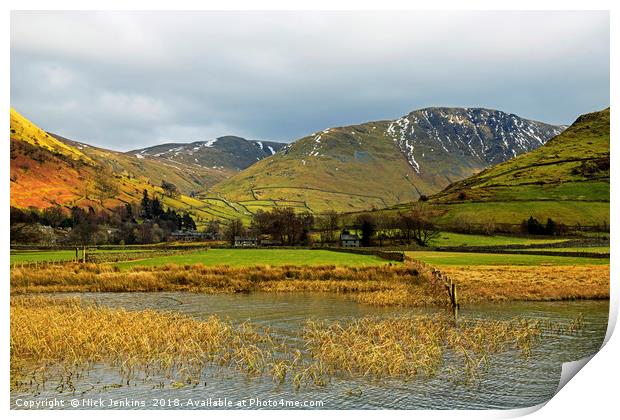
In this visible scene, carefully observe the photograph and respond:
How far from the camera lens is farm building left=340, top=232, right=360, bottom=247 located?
250 ft

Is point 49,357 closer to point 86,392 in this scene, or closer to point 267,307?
point 86,392

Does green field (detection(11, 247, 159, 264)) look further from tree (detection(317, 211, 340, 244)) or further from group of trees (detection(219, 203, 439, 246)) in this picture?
tree (detection(317, 211, 340, 244))

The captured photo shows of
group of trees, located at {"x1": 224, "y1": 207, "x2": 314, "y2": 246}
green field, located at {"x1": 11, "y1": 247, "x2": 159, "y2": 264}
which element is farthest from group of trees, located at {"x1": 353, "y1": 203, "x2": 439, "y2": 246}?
green field, located at {"x1": 11, "y1": 247, "x2": 159, "y2": 264}

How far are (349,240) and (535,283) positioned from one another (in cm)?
4527

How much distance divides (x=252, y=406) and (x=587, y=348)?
12.4 metres

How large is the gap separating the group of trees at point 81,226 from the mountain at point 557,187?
5337 centimetres

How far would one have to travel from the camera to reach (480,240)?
71.7 meters

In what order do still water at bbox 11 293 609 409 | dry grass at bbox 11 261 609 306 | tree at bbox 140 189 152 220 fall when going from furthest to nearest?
tree at bbox 140 189 152 220
dry grass at bbox 11 261 609 306
still water at bbox 11 293 609 409

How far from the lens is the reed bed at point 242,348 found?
607 inches

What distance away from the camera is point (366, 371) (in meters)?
15.5

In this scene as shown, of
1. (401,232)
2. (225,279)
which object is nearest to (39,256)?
(225,279)

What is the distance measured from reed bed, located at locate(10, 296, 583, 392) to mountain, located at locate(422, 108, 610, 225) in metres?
46.1

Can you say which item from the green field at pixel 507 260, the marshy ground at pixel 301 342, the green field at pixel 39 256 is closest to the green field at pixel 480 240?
the green field at pixel 507 260
